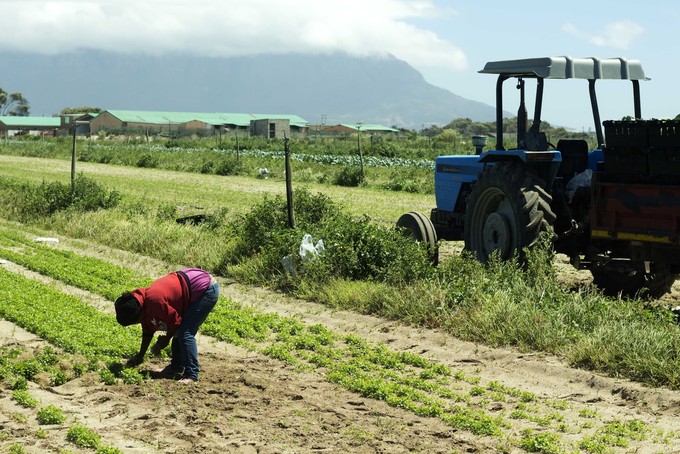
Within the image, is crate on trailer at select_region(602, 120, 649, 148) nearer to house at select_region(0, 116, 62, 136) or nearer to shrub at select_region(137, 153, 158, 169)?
shrub at select_region(137, 153, 158, 169)

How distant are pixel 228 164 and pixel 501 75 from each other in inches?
1105

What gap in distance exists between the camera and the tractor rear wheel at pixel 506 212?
34.8ft

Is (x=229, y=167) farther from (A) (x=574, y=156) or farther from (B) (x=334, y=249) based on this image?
(A) (x=574, y=156)

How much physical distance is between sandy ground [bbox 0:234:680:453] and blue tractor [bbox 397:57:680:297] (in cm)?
215

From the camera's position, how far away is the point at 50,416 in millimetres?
6977

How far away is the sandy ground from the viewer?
6.54 m

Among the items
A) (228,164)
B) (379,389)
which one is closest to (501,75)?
(379,389)

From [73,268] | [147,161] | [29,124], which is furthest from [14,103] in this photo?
[73,268]

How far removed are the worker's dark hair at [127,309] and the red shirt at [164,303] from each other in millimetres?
70

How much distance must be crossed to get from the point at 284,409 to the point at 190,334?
1.28m

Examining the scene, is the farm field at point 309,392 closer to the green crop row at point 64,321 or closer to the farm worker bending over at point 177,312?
the green crop row at point 64,321

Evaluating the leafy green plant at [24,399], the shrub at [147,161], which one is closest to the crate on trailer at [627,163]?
the leafy green plant at [24,399]

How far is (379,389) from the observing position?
7.64m

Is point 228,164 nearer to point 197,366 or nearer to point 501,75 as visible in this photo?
point 501,75
